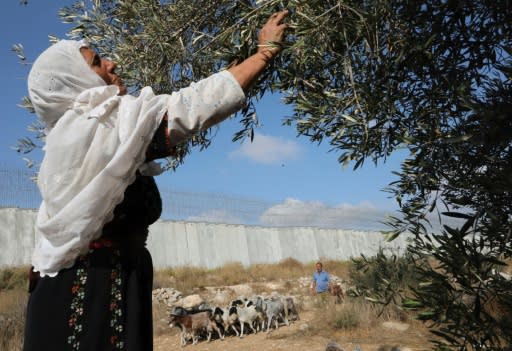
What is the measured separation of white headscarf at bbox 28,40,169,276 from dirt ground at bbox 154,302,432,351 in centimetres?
743

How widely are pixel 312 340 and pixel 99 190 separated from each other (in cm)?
914

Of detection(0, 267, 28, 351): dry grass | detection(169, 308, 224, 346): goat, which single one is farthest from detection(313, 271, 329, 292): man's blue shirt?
detection(0, 267, 28, 351): dry grass

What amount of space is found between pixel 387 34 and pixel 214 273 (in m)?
22.6

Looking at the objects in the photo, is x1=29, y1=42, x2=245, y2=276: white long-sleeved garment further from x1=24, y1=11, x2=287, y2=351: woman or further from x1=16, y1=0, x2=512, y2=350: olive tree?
x1=16, y1=0, x2=512, y2=350: olive tree

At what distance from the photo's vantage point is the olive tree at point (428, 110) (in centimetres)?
211

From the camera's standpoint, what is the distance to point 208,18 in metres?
3.80

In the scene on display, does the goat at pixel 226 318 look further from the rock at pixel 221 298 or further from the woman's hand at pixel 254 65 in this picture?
the woman's hand at pixel 254 65

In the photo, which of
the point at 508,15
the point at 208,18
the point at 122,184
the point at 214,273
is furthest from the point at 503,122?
the point at 214,273

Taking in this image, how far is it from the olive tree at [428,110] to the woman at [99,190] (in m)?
0.74

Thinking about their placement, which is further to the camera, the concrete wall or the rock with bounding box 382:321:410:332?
the concrete wall

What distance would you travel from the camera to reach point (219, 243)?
26.7 meters

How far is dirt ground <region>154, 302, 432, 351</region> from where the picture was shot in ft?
29.4

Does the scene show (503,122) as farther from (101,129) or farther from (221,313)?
(221,313)

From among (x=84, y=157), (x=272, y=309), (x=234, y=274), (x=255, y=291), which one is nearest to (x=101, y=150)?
(x=84, y=157)
